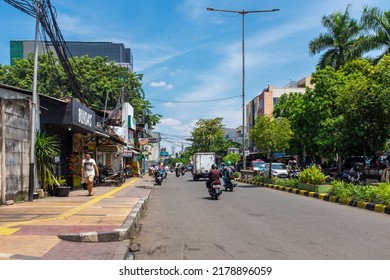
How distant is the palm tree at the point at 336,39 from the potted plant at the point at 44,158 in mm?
25343

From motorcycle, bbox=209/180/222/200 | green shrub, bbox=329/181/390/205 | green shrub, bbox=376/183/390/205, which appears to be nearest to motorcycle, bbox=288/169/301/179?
green shrub, bbox=329/181/390/205

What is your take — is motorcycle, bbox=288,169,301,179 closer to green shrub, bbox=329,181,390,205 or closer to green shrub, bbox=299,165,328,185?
green shrub, bbox=299,165,328,185

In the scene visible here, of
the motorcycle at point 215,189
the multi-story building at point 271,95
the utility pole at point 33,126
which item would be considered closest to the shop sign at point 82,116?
the utility pole at point 33,126

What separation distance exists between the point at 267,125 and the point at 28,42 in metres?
46.4

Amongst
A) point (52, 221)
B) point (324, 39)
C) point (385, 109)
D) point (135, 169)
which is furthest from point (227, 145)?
point (52, 221)

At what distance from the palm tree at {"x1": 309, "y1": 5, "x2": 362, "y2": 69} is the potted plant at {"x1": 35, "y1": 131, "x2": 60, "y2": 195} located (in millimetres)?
25343

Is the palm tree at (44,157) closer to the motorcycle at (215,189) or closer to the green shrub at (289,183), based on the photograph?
the motorcycle at (215,189)

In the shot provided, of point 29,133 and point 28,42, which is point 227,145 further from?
point 29,133

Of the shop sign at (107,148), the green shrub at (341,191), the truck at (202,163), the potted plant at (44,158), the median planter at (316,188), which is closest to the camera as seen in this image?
the potted plant at (44,158)

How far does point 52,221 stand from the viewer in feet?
31.9

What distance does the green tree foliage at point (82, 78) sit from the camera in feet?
132

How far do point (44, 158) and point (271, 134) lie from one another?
14.8 meters

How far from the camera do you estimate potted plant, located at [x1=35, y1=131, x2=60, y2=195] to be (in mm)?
15062
